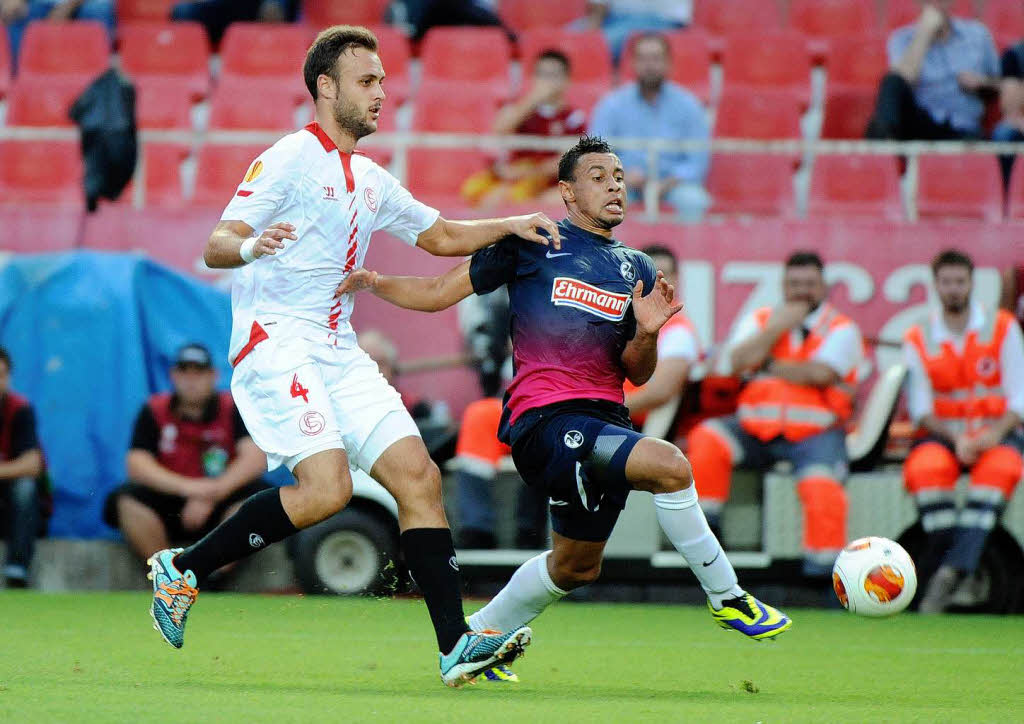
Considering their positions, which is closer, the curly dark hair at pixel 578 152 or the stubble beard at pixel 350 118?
the stubble beard at pixel 350 118

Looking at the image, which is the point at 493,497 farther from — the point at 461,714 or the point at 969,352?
the point at 461,714

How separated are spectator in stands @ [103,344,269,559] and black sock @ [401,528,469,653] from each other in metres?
4.30

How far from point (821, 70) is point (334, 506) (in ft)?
29.1

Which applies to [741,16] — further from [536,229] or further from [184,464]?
[536,229]

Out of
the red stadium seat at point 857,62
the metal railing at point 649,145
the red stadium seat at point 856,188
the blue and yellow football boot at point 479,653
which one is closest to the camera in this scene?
the blue and yellow football boot at point 479,653

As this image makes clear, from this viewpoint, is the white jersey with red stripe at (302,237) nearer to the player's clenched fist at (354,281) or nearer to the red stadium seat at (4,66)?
the player's clenched fist at (354,281)

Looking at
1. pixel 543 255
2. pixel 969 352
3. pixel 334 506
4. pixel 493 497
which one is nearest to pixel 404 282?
pixel 543 255

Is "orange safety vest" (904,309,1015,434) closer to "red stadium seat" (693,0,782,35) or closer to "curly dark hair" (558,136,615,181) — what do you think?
"curly dark hair" (558,136,615,181)

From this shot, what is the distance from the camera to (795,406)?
9570 mm

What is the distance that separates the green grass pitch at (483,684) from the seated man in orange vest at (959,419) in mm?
483

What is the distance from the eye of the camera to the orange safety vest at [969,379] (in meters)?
9.75

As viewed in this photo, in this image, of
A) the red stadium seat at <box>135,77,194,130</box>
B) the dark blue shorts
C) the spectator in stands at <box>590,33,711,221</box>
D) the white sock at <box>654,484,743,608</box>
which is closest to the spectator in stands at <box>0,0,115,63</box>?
the red stadium seat at <box>135,77,194,130</box>

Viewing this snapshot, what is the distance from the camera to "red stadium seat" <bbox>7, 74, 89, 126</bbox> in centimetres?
1322

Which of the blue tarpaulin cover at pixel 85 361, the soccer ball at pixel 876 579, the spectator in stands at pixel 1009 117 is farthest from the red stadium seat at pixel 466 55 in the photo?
the soccer ball at pixel 876 579
